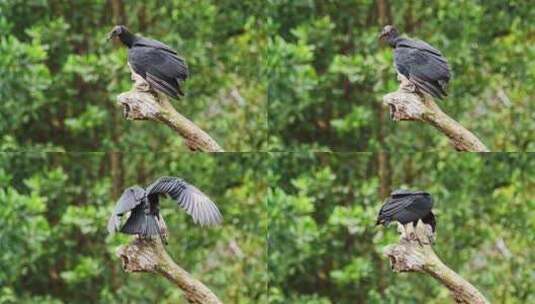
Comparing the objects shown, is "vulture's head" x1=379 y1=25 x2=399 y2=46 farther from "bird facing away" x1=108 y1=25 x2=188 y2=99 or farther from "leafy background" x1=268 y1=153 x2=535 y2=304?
"bird facing away" x1=108 y1=25 x2=188 y2=99

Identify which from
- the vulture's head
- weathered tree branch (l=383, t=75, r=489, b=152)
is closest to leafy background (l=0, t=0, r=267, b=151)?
the vulture's head

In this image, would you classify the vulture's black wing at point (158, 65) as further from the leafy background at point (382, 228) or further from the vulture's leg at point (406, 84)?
the vulture's leg at point (406, 84)

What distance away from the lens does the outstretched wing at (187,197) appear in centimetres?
578

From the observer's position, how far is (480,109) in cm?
668

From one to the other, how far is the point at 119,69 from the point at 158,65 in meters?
0.62

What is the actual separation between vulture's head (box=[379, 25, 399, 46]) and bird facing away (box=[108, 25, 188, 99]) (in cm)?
85

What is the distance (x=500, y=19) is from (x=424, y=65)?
27.6 inches

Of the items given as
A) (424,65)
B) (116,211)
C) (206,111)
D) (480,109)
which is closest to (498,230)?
(480,109)

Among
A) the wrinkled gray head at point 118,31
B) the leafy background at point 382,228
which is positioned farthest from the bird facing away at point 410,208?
the wrinkled gray head at point 118,31

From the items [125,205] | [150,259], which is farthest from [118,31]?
[150,259]

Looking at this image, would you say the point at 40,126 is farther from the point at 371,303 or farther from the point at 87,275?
the point at 371,303

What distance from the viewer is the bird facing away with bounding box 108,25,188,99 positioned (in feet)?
20.0

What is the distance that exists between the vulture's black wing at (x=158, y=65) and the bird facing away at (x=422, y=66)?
0.91 metres

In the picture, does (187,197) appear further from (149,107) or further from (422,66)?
(422,66)
